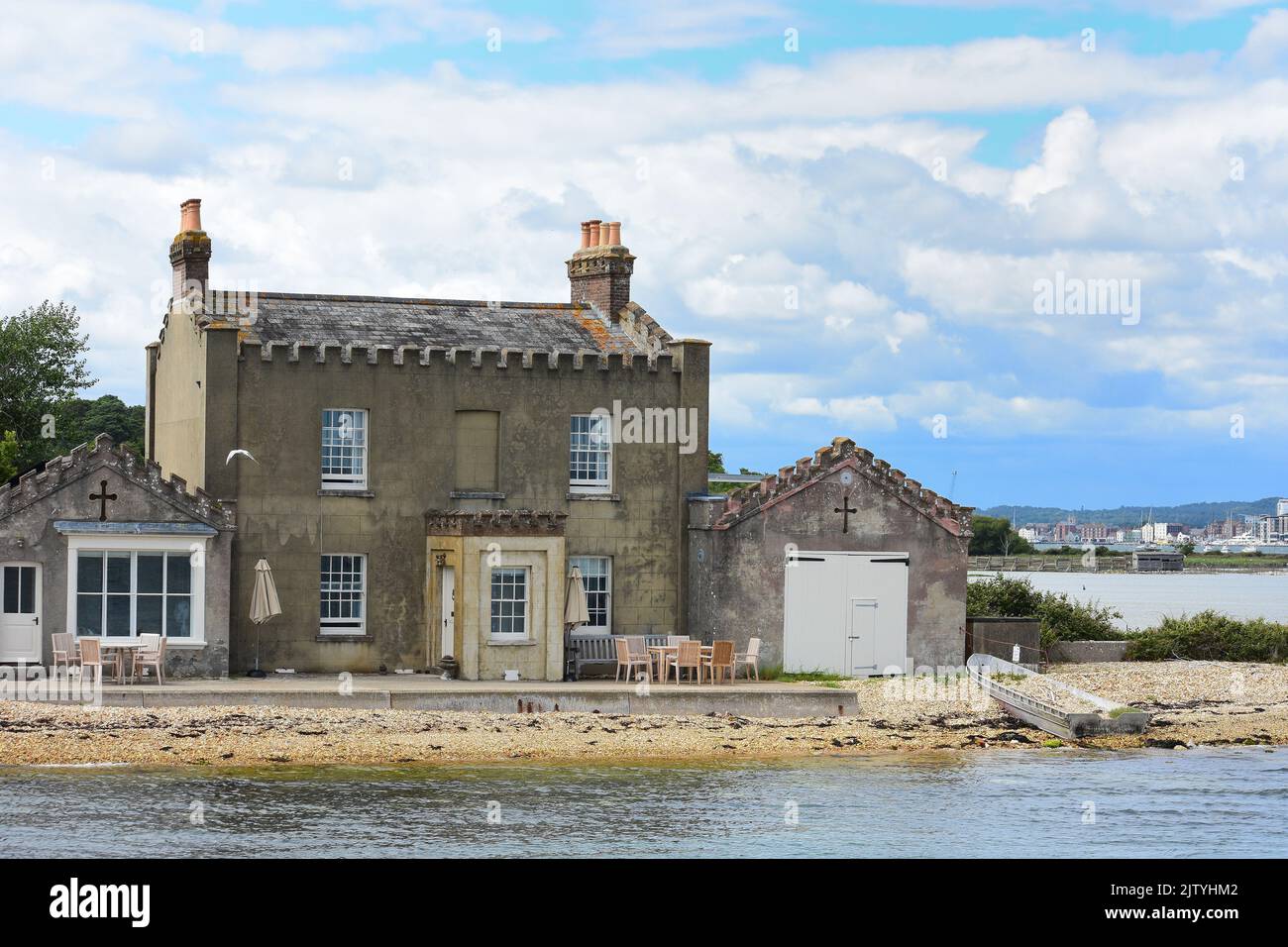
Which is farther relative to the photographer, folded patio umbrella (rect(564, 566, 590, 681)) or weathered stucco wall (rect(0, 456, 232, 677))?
folded patio umbrella (rect(564, 566, 590, 681))

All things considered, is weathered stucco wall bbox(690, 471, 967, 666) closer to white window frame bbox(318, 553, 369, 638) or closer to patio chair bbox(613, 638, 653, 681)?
patio chair bbox(613, 638, 653, 681)

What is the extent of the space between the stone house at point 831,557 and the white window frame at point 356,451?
6.34 meters

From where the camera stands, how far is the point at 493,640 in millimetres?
29828

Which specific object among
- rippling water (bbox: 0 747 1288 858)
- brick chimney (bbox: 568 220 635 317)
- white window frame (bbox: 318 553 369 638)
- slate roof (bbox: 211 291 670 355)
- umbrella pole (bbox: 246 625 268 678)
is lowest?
rippling water (bbox: 0 747 1288 858)

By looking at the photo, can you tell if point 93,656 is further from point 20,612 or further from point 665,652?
point 665,652

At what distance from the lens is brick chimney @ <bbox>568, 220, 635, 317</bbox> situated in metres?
35.4

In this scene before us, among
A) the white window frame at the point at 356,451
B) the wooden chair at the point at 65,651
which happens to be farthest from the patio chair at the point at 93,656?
the white window frame at the point at 356,451

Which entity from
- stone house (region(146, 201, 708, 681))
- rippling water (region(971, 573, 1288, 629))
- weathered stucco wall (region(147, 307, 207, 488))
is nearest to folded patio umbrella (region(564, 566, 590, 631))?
stone house (region(146, 201, 708, 681))

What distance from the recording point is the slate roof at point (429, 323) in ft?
105

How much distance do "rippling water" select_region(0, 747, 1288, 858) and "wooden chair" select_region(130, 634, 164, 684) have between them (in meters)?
4.28

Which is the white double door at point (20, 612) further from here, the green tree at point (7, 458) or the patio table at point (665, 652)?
the green tree at point (7, 458)

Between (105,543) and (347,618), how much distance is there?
14.9ft

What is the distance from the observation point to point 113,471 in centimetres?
2894

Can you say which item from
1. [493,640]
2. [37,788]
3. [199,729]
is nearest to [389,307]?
[493,640]
